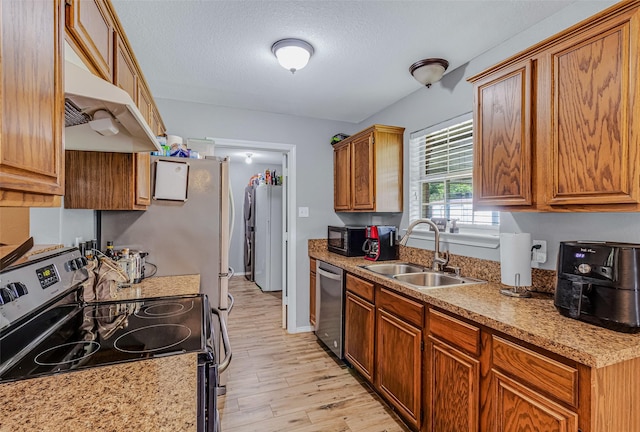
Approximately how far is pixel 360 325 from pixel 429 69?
1949 mm

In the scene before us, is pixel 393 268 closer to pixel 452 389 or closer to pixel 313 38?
pixel 452 389

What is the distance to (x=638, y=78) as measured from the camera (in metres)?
1.19

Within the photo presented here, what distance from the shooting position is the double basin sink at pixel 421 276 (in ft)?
7.17

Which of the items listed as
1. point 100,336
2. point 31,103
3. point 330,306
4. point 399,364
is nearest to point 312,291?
point 330,306

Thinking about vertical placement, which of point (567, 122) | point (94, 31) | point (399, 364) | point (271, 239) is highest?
point (94, 31)

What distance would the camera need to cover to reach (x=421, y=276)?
97.3 inches

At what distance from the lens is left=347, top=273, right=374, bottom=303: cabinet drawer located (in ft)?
7.69

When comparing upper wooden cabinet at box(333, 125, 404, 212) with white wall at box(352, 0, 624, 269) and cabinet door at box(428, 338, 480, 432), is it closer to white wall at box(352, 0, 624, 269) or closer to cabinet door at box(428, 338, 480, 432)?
white wall at box(352, 0, 624, 269)

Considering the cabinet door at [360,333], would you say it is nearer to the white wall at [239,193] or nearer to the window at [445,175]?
the window at [445,175]

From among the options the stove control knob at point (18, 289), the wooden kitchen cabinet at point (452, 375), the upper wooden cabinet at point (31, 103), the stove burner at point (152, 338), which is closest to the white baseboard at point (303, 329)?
the wooden kitchen cabinet at point (452, 375)

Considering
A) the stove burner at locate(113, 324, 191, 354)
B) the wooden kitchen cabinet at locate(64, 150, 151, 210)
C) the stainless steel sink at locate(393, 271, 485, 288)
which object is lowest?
the stainless steel sink at locate(393, 271, 485, 288)

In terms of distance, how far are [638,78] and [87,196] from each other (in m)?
2.51

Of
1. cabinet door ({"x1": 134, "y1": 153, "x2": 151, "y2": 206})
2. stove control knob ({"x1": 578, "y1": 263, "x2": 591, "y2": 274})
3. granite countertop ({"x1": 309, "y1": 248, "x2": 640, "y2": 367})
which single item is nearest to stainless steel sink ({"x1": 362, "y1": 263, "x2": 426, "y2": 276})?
granite countertop ({"x1": 309, "y1": 248, "x2": 640, "y2": 367})

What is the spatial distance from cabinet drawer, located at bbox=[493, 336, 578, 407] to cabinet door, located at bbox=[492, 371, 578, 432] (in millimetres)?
37
